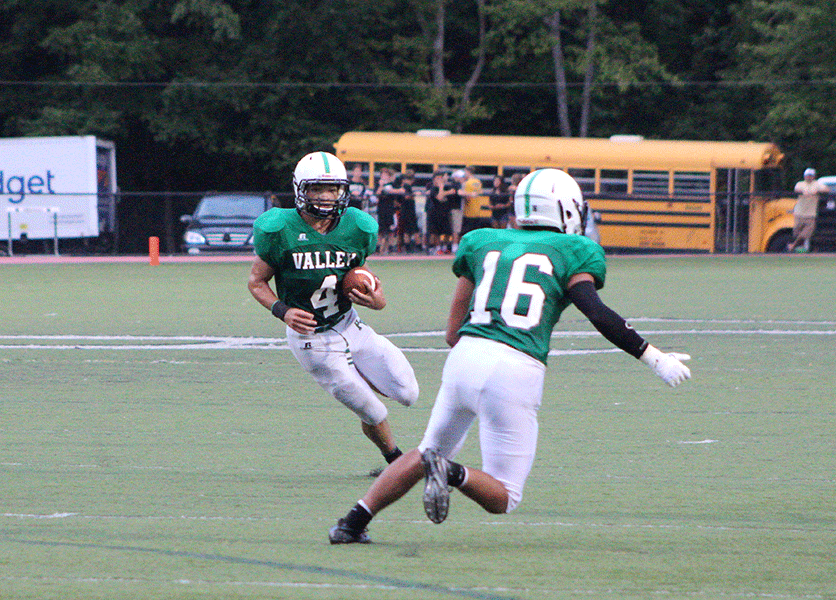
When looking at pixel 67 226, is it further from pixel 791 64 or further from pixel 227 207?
pixel 791 64

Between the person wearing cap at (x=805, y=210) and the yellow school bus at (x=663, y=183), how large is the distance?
0.52 metres

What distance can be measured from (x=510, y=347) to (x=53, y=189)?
2619 cm

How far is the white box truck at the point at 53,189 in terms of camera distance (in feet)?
90.8

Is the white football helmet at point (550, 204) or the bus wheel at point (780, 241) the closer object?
the white football helmet at point (550, 204)

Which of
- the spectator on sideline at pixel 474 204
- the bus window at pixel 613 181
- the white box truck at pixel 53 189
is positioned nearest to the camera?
the spectator on sideline at pixel 474 204

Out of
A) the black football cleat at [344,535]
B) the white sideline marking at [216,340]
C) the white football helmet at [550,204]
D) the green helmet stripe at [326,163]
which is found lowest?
the white sideline marking at [216,340]

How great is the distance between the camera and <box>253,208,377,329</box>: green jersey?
20.8ft

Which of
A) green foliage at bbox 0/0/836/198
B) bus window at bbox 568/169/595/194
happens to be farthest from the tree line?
bus window at bbox 568/169/595/194

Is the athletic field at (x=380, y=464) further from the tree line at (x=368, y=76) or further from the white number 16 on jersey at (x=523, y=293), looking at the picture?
the tree line at (x=368, y=76)

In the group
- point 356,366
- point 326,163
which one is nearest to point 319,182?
point 326,163

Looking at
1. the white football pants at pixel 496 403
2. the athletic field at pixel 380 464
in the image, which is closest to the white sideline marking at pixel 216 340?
the athletic field at pixel 380 464

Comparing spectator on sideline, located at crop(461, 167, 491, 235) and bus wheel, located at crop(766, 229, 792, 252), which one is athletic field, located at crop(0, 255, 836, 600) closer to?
spectator on sideline, located at crop(461, 167, 491, 235)

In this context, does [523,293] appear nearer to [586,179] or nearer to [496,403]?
[496,403]

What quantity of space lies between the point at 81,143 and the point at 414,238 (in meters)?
8.97
